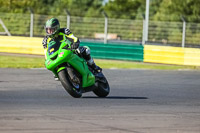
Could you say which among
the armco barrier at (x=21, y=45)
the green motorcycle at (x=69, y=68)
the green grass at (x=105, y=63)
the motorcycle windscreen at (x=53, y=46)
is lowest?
the green grass at (x=105, y=63)

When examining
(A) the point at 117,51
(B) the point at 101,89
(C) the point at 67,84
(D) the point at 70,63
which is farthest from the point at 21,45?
(C) the point at 67,84

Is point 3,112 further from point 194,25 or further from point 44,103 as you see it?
point 194,25

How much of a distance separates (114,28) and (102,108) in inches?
870

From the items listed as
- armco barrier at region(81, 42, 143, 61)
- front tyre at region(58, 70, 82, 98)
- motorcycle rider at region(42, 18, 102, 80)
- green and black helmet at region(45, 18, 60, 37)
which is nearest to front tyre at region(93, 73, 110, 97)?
motorcycle rider at region(42, 18, 102, 80)

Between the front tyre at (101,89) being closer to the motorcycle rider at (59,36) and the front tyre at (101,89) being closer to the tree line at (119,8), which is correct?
the motorcycle rider at (59,36)

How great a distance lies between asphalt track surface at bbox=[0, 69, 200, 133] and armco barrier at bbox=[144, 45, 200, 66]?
8417 mm

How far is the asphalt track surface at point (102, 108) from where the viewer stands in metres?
7.42

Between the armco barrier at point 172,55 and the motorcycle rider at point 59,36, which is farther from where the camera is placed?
the armco barrier at point 172,55

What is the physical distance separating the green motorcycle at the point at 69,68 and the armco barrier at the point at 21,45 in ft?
53.0

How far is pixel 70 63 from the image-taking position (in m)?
10.7

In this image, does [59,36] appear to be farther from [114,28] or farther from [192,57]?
[114,28]

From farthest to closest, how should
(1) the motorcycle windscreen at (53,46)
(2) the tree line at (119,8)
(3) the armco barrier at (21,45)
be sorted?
1. (2) the tree line at (119,8)
2. (3) the armco barrier at (21,45)
3. (1) the motorcycle windscreen at (53,46)

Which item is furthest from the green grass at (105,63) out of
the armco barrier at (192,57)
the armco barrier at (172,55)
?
the armco barrier at (172,55)

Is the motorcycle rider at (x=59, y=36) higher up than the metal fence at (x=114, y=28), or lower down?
higher up
